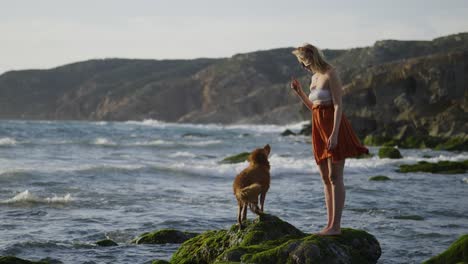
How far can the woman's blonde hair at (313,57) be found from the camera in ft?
22.9

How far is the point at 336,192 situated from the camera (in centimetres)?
716

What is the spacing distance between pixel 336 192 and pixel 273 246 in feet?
2.86

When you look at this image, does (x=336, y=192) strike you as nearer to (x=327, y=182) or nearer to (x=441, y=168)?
(x=327, y=182)

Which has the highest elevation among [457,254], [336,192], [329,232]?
[336,192]

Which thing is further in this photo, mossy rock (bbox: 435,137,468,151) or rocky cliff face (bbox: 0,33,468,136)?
rocky cliff face (bbox: 0,33,468,136)

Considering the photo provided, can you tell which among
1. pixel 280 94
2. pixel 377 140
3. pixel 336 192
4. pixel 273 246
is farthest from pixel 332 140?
pixel 280 94

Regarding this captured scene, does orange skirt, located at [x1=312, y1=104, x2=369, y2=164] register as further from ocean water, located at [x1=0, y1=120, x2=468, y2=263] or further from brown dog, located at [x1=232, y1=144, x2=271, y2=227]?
ocean water, located at [x1=0, y1=120, x2=468, y2=263]

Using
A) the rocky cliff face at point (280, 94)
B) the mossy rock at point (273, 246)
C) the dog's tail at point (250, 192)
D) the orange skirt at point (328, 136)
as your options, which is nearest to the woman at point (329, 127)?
the orange skirt at point (328, 136)

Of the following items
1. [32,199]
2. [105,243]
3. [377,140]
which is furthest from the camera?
[377,140]

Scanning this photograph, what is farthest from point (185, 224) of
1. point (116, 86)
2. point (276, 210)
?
point (116, 86)

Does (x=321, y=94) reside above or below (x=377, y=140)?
above

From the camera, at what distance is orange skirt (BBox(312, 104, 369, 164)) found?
6.97 metres

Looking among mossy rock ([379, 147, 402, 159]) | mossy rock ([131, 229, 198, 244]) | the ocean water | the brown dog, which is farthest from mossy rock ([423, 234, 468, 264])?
mossy rock ([379, 147, 402, 159])

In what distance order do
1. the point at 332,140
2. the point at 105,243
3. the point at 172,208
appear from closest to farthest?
the point at 332,140 < the point at 105,243 < the point at 172,208
